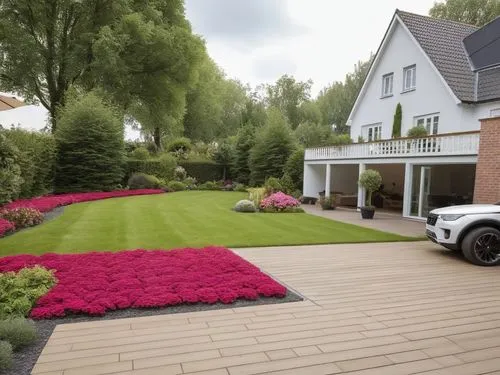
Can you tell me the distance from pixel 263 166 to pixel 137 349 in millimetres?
22377

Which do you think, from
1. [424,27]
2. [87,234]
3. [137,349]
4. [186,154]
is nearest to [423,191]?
[424,27]

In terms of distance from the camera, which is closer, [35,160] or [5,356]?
[5,356]

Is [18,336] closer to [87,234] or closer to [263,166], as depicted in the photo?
[87,234]

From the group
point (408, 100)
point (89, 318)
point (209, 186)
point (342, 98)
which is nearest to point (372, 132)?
point (408, 100)

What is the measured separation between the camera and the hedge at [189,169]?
26203mm

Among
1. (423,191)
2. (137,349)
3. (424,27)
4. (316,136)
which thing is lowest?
(137,349)

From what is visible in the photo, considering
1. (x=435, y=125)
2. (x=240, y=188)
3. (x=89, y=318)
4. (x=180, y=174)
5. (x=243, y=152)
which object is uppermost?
(x=435, y=125)

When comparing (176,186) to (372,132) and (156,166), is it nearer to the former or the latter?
(156,166)

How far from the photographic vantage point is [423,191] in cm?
1394

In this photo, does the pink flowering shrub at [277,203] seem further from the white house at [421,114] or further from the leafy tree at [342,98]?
the leafy tree at [342,98]

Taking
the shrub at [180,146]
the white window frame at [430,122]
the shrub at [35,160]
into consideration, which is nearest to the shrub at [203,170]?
the shrub at [180,146]

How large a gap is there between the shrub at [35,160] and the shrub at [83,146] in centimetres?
75

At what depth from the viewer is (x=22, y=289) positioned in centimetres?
477

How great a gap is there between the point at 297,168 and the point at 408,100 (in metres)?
7.44
